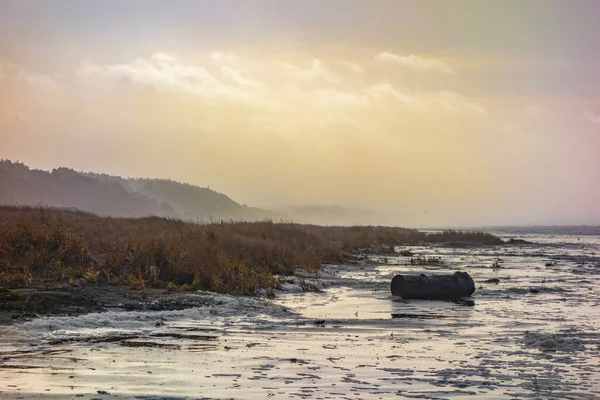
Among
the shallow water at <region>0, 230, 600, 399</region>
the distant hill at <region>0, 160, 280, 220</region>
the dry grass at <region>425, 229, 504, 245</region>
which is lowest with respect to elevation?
the shallow water at <region>0, 230, 600, 399</region>

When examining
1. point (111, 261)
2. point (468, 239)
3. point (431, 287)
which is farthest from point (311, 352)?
point (468, 239)

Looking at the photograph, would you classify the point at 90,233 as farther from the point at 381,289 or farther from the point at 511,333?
the point at 511,333

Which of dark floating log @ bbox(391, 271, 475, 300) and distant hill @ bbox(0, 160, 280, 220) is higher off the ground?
distant hill @ bbox(0, 160, 280, 220)

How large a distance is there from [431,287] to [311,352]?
8382mm

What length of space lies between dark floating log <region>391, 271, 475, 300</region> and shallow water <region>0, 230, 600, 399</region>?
1.26 m

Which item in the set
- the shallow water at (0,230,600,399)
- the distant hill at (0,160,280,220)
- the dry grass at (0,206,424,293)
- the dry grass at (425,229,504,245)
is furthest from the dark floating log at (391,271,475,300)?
the distant hill at (0,160,280,220)

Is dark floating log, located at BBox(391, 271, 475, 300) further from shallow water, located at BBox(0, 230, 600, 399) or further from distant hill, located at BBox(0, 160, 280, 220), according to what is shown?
distant hill, located at BBox(0, 160, 280, 220)

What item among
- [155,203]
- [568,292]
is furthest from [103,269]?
[155,203]

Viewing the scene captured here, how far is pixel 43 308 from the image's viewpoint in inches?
429

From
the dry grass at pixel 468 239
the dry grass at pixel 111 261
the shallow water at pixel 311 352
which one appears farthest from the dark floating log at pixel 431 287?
the dry grass at pixel 468 239

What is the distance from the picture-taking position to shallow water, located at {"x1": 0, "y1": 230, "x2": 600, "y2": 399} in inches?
255

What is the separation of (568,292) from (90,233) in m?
13.5

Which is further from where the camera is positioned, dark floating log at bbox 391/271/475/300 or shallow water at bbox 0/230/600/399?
dark floating log at bbox 391/271/475/300

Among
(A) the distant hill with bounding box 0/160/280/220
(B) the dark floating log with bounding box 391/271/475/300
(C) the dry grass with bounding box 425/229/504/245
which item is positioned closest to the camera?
(B) the dark floating log with bounding box 391/271/475/300
